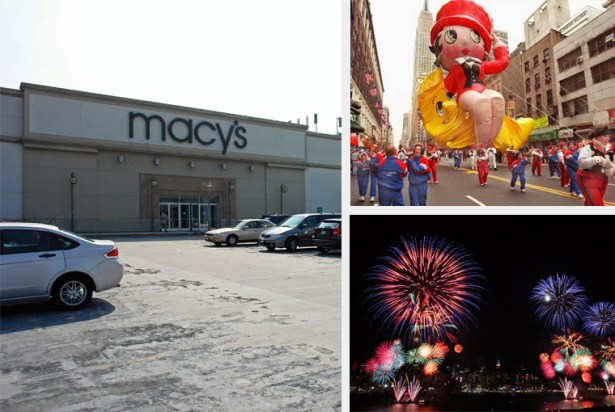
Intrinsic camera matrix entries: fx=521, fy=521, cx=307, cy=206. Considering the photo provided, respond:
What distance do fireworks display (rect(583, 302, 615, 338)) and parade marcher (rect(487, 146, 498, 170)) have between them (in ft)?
4.43

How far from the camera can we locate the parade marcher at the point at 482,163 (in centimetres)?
362

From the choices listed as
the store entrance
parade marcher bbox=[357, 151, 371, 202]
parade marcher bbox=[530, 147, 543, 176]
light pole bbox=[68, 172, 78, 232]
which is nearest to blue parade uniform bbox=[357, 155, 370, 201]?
parade marcher bbox=[357, 151, 371, 202]

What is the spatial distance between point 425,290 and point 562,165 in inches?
51.4

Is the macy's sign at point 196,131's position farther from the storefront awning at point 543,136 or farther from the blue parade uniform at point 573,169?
the blue parade uniform at point 573,169

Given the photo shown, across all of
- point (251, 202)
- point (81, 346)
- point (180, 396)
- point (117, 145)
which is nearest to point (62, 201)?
point (117, 145)

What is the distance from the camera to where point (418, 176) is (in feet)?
12.2

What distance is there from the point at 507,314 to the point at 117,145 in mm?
31768

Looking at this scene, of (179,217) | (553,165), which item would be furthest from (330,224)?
(179,217)

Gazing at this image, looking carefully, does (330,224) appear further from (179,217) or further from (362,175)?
(179,217)

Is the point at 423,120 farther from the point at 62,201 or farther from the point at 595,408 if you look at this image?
the point at 62,201

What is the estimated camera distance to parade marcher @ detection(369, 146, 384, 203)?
367 centimetres

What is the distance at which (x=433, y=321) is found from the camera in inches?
149

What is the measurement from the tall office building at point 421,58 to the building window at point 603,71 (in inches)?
43.6

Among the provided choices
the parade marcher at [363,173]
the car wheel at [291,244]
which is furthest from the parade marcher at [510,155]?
the car wheel at [291,244]
